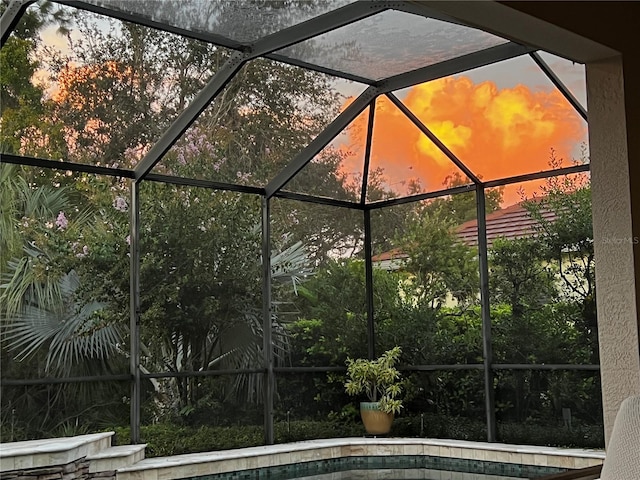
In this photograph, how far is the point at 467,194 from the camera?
369 inches

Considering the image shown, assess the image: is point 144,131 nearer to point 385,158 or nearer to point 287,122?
point 287,122

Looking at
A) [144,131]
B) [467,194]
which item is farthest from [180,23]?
[467,194]

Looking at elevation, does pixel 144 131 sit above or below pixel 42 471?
above

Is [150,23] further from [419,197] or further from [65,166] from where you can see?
[419,197]

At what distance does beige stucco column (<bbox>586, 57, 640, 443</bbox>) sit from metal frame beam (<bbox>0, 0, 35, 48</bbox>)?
4112mm

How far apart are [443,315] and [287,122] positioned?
2.97 m

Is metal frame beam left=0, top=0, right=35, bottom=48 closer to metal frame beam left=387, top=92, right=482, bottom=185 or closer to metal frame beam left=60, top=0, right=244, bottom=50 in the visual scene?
metal frame beam left=60, top=0, right=244, bottom=50

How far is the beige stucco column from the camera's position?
4.22 m

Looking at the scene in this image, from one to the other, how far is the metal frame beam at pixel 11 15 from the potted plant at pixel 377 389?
5.43 m

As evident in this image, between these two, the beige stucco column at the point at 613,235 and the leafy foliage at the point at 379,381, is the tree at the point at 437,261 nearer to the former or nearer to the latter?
the leafy foliage at the point at 379,381

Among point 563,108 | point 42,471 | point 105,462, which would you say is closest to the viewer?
point 42,471

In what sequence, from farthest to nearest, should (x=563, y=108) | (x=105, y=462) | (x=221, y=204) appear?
(x=221, y=204), (x=563, y=108), (x=105, y=462)

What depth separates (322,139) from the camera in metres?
8.85

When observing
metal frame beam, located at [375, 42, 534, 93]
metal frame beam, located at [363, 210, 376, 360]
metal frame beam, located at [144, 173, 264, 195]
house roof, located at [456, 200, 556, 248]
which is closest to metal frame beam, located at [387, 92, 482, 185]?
metal frame beam, located at [375, 42, 534, 93]
